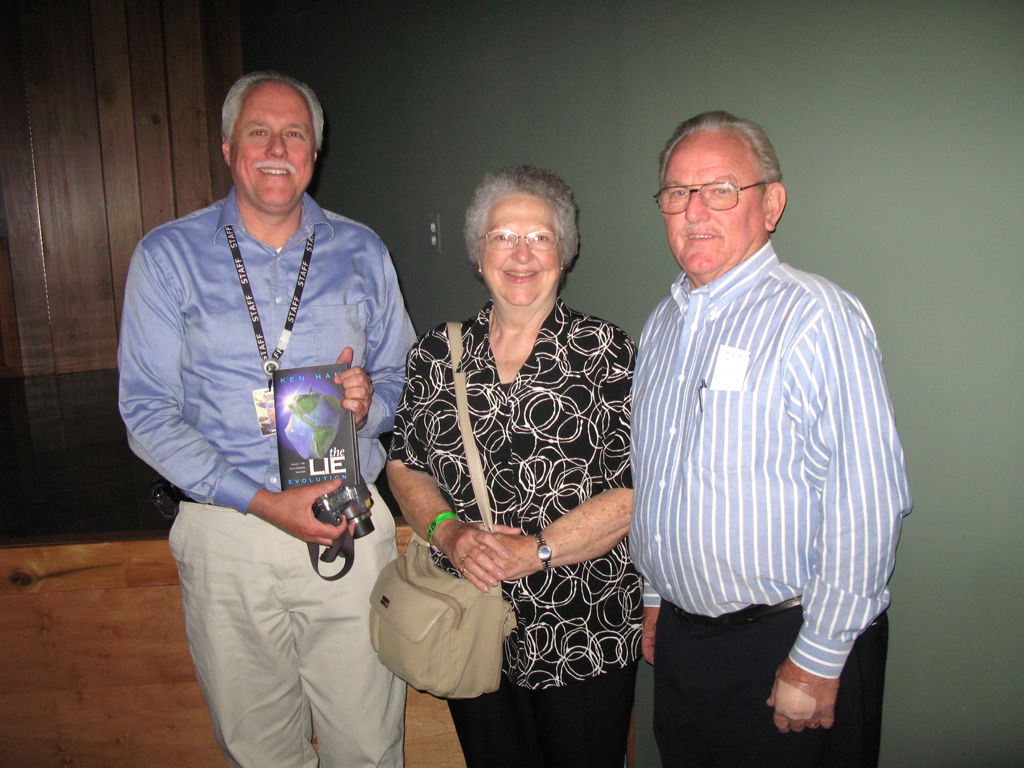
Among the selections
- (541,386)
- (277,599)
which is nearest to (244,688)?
(277,599)

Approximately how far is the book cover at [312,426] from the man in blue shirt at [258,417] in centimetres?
3

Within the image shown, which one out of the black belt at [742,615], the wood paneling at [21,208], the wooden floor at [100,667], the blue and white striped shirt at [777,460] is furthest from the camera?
the wood paneling at [21,208]

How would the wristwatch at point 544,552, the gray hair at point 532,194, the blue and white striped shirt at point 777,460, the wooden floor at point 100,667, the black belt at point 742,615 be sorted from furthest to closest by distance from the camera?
the wooden floor at point 100,667, the gray hair at point 532,194, the wristwatch at point 544,552, the black belt at point 742,615, the blue and white striped shirt at point 777,460

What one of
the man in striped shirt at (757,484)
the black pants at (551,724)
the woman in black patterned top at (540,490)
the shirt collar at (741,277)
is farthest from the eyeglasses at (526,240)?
the black pants at (551,724)

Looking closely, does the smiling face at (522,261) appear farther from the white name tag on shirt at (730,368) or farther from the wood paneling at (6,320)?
the wood paneling at (6,320)

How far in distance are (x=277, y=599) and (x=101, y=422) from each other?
3106mm

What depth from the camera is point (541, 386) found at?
4.83 ft

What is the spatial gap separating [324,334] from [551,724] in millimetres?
1006

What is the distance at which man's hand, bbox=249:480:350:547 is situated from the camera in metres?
1.50

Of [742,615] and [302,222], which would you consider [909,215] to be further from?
[302,222]

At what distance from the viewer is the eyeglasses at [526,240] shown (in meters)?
1.52

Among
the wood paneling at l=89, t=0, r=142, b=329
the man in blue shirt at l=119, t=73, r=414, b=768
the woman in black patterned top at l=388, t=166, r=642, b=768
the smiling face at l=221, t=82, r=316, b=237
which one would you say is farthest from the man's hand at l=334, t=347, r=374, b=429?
the wood paneling at l=89, t=0, r=142, b=329

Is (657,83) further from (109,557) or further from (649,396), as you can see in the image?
(109,557)

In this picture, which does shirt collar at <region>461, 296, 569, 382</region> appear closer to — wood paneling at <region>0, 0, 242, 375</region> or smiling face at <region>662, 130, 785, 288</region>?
smiling face at <region>662, 130, 785, 288</region>
